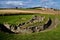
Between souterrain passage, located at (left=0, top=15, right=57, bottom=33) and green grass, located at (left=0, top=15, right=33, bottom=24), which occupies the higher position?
green grass, located at (left=0, top=15, right=33, bottom=24)

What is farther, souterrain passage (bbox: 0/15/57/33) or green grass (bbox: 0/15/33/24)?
green grass (bbox: 0/15/33/24)

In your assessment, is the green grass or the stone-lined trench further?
the green grass

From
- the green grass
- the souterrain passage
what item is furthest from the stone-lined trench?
the green grass

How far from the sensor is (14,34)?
17219 millimetres

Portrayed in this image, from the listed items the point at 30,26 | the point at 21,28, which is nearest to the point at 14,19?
the point at 21,28

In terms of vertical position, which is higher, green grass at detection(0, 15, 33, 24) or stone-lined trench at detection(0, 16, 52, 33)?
green grass at detection(0, 15, 33, 24)

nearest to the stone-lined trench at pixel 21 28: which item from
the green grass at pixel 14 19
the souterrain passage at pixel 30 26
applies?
the souterrain passage at pixel 30 26

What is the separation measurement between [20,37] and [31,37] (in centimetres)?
83

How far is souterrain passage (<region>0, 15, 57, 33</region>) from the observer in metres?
18.1

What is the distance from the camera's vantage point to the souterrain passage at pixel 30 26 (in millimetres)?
18094

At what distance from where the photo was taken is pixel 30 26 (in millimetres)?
18281

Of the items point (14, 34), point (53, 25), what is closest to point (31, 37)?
point (14, 34)

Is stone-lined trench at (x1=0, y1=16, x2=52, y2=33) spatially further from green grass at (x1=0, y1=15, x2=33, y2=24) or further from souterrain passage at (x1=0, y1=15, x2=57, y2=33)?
green grass at (x1=0, y1=15, x2=33, y2=24)

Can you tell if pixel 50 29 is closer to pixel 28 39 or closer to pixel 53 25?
pixel 53 25
